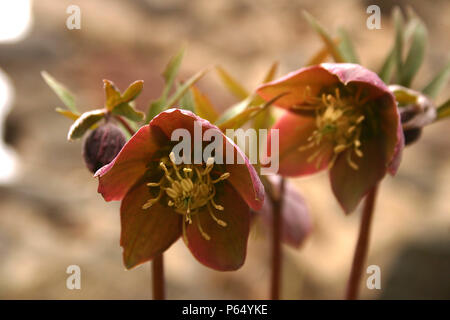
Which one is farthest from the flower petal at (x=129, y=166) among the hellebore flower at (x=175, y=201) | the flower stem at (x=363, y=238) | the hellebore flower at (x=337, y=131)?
the flower stem at (x=363, y=238)

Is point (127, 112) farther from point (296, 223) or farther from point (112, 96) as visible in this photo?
point (296, 223)

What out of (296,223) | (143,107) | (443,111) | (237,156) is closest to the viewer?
(237,156)

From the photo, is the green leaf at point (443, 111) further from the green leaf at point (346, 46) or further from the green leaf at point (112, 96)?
the green leaf at point (112, 96)

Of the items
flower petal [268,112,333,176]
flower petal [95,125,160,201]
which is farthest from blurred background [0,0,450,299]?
flower petal [95,125,160,201]

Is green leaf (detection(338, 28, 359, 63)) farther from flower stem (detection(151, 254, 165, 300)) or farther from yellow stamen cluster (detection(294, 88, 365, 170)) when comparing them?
flower stem (detection(151, 254, 165, 300))

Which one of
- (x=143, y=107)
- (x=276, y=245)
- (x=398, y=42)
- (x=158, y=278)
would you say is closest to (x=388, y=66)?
(x=398, y=42)
